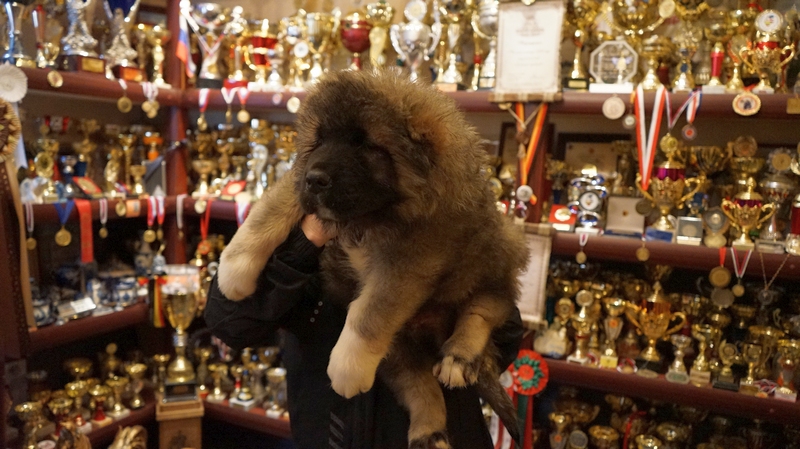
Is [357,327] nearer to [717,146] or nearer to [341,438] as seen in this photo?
[341,438]

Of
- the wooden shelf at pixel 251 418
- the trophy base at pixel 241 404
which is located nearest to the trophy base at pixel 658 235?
the wooden shelf at pixel 251 418

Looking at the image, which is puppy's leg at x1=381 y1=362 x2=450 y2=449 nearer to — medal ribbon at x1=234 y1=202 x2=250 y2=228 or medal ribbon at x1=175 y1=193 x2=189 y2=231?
medal ribbon at x1=234 y1=202 x2=250 y2=228

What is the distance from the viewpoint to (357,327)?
3.92 ft

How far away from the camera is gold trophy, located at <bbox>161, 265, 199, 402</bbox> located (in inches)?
114

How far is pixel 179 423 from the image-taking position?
2922 mm

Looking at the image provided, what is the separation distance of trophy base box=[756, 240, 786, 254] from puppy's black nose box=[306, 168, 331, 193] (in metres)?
1.84

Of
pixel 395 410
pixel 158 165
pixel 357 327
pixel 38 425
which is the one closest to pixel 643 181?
pixel 395 410

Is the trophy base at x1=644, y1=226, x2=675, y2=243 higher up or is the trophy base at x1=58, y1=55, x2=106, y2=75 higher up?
the trophy base at x1=58, y1=55, x2=106, y2=75

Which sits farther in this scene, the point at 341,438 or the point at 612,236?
the point at 612,236

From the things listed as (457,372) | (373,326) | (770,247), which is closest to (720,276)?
(770,247)

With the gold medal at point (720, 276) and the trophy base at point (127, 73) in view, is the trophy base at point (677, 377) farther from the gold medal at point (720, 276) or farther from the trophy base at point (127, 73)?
the trophy base at point (127, 73)

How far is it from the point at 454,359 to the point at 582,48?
74.2 inches

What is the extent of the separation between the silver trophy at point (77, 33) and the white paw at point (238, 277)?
1868mm

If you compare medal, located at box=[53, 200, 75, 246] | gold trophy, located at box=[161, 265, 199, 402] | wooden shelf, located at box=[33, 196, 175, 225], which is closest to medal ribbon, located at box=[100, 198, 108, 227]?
wooden shelf, located at box=[33, 196, 175, 225]
